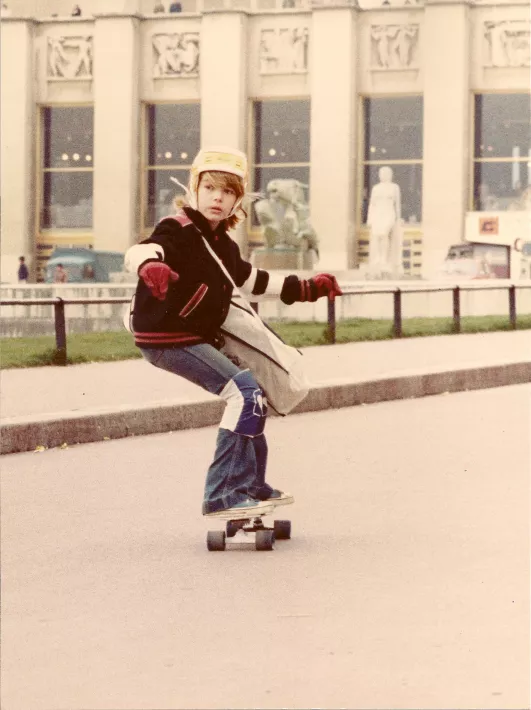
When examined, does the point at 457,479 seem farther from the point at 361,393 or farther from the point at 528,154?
the point at 528,154

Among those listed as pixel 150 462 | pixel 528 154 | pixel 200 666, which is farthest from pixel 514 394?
pixel 528 154

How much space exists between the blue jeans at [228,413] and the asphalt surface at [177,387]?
3.91m

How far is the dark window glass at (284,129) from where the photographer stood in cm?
5841

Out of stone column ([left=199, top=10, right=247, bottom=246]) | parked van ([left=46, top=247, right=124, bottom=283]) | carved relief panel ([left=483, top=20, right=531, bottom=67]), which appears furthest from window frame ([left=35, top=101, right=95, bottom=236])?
carved relief panel ([left=483, top=20, right=531, bottom=67])

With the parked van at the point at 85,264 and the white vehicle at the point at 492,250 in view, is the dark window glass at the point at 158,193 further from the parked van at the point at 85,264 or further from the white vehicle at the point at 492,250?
the white vehicle at the point at 492,250

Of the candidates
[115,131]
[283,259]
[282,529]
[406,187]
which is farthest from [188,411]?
[115,131]

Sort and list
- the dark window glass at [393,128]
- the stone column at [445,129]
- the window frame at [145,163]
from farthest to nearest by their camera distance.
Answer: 1. the window frame at [145,163]
2. the dark window glass at [393,128]
3. the stone column at [445,129]

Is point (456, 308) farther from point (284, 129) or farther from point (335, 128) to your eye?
point (284, 129)

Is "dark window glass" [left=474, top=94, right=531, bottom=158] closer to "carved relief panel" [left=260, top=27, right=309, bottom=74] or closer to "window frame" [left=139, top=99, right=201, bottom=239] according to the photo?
"carved relief panel" [left=260, top=27, right=309, bottom=74]

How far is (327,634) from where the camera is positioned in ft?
15.7

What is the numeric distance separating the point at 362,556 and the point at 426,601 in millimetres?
969

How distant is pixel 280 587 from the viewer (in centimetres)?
562

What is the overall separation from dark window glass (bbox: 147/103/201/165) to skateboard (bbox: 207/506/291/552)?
53.3m

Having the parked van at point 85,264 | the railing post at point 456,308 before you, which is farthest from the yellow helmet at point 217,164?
the parked van at point 85,264
